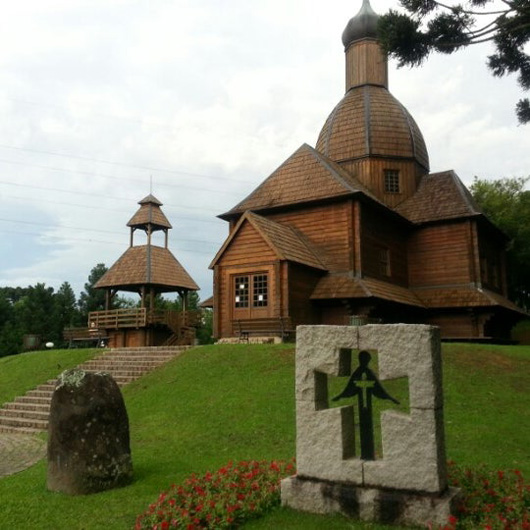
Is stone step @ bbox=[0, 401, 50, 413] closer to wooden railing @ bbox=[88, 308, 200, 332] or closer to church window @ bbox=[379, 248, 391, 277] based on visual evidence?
wooden railing @ bbox=[88, 308, 200, 332]

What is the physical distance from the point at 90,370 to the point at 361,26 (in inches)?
987

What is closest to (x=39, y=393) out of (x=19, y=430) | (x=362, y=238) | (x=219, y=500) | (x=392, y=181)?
(x=19, y=430)

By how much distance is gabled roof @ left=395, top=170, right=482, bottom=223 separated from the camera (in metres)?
25.8

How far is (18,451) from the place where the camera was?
1142cm

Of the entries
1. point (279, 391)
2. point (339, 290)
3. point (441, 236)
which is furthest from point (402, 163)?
point (279, 391)

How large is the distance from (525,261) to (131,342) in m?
24.6

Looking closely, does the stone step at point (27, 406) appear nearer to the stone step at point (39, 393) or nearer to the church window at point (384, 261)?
the stone step at point (39, 393)

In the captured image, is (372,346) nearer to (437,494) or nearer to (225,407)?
(437,494)

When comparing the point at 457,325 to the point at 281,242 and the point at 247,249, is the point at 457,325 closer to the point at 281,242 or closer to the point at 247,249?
the point at 281,242

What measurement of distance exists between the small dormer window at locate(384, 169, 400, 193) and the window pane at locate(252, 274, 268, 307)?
10302mm

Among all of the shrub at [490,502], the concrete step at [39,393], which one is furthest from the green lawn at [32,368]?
the shrub at [490,502]

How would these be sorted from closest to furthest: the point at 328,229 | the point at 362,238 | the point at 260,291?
1. the point at 260,291
2. the point at 362,238
3. the point at 328,229

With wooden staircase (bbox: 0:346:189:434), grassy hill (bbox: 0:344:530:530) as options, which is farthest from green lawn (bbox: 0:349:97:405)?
wooden staircase (bbox: 0:346:189:434)

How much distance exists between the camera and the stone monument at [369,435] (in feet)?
19.5
